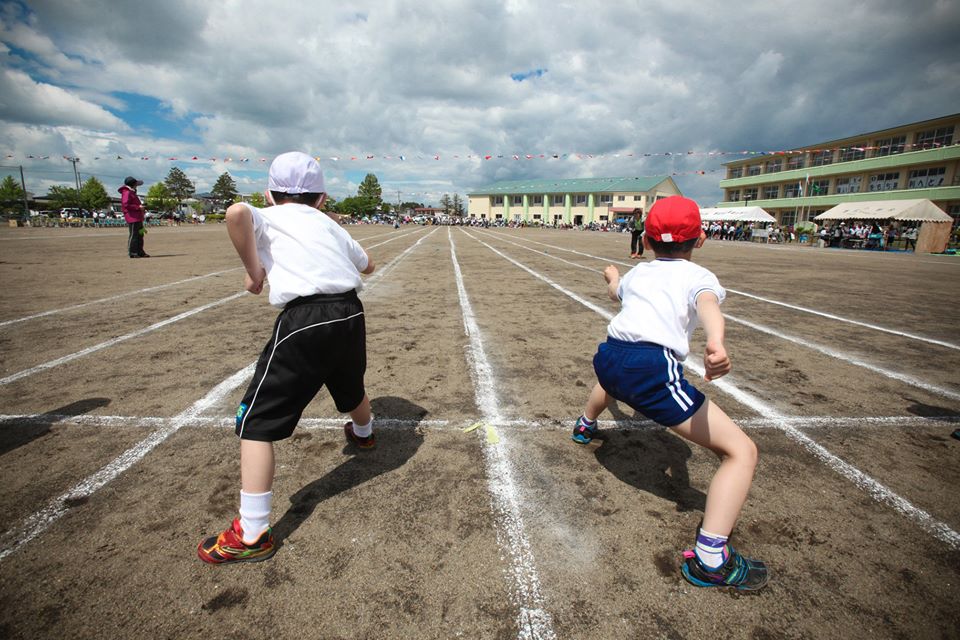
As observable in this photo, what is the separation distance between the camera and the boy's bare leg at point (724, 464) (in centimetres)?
181

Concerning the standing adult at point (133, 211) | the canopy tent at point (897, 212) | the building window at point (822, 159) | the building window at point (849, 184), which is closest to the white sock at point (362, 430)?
the standing adult at point (133, 211)

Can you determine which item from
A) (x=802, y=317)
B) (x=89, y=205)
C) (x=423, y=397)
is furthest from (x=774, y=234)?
(x=89, y=205)

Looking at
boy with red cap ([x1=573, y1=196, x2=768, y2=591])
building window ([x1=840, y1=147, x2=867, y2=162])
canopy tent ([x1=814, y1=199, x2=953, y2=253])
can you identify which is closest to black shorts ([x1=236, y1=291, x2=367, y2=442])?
boy with red cap ([x1=573, y1=196, x2=768, y2=591])

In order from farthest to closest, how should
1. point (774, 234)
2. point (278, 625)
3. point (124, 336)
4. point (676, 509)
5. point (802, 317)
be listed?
point (774, 234)
point (802, 317)
point (124, 336)
point (676, 509)
point (278, 625)

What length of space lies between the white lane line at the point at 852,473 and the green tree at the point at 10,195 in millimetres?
110590

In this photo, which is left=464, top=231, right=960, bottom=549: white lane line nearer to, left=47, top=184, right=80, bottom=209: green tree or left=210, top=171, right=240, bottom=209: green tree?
left=47, top=184, right=80, bottom=209: green tree

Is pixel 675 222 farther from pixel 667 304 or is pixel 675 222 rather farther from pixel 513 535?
pixel 513 535

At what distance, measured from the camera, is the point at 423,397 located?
11.9 ft

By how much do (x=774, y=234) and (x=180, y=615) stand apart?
148 ft

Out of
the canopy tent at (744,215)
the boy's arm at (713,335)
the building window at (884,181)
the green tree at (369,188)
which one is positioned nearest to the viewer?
the boy's arm at (713,335)

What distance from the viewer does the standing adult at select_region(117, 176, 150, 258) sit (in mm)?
11195

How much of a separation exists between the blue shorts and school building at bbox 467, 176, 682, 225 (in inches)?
3126

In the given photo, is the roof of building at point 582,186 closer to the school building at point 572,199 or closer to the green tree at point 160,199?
the school building at point 572,199

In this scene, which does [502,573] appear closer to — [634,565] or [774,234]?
[634,565]
